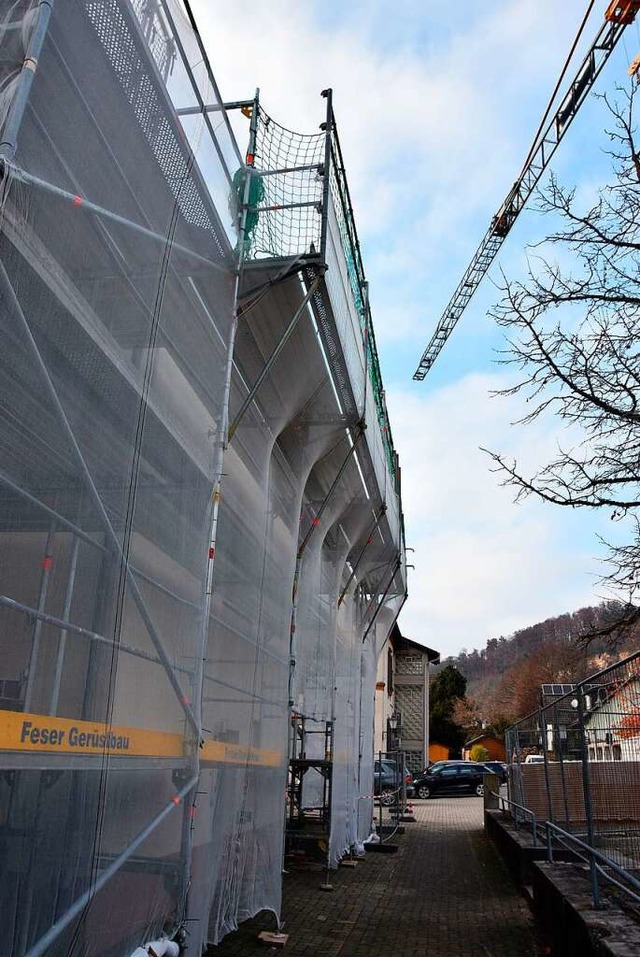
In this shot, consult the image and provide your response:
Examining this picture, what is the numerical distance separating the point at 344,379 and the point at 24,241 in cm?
575

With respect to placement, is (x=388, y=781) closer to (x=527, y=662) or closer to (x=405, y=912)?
(x=405, y=912)

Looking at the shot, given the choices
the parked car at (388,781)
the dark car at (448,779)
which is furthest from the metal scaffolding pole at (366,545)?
the dark car at (448,779)

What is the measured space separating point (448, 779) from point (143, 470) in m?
29.1

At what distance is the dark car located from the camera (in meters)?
30.5

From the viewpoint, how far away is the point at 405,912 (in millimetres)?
8531

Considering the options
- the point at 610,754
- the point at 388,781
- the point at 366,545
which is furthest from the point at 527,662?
the point at 610,754

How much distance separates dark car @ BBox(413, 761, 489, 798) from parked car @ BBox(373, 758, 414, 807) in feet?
1.64

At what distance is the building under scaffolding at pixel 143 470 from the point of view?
334 cm

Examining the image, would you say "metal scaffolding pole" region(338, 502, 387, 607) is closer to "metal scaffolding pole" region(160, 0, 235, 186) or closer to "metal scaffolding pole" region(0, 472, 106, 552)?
"metal scaffolding pole" region(160, 0, 235, 186)

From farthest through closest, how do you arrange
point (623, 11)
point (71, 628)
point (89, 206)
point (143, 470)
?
point (623, 11) → point (143, 470) → point (89, 206) → point (71, 628)

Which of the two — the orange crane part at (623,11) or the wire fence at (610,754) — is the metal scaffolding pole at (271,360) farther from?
the orange crane part at (623,11)

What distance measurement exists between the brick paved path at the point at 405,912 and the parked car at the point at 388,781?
498cm

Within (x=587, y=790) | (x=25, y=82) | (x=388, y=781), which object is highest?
(x=25, y=82)

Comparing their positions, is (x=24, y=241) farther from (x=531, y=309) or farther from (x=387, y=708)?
(x=387, y=708)
